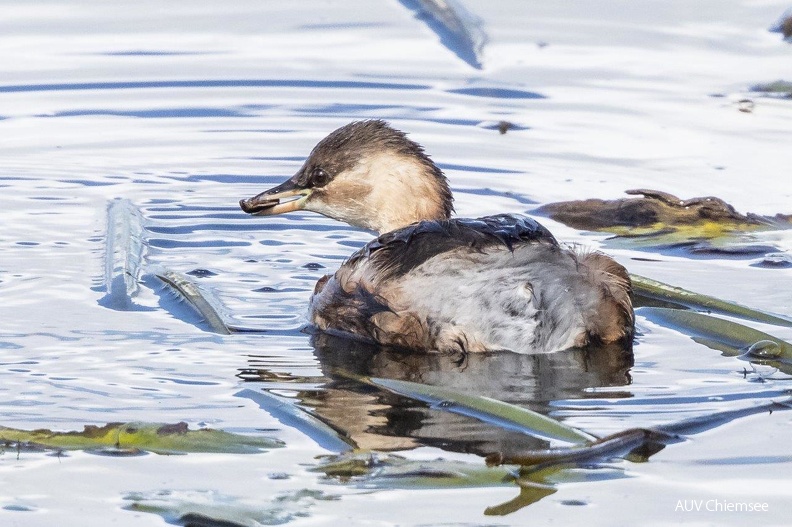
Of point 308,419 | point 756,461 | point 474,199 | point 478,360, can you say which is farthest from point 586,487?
point 474,199

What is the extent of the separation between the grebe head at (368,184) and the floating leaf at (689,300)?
2.88ft

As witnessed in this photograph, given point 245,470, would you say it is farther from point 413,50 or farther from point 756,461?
point 413,50

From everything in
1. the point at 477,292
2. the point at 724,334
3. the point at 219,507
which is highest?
the point at 477,292

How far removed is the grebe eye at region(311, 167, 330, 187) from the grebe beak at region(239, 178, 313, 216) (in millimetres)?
43

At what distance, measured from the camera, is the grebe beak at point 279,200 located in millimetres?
6527

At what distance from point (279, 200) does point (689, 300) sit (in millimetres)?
1816

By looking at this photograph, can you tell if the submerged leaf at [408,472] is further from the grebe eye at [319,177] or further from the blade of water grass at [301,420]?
the grebe eye at [319,177]

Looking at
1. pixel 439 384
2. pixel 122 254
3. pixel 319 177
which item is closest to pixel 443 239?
pixel 439 384

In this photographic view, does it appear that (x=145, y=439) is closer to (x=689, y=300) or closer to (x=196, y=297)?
(x=196, y=297)

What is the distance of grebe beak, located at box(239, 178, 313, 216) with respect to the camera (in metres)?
6.53

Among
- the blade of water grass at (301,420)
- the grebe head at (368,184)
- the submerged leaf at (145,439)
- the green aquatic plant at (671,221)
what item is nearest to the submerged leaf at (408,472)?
the blade of water grass at (301,420)

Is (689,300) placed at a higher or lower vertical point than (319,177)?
lower

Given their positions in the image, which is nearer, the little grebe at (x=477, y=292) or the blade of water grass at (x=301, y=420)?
the blade of water grass at (x=301, y=420)

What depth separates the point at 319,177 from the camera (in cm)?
652
